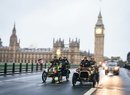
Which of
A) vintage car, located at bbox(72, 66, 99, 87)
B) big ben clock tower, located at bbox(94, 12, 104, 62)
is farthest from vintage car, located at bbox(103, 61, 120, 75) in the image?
big ben clock tower, located at bbox(94, 12, 104, 62)

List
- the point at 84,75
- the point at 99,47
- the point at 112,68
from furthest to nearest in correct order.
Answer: the point at 99,47
the point at 112,68
the point at 84,75

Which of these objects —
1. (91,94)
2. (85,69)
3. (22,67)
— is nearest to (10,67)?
(22,67)

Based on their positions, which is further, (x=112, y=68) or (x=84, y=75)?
(x=112, y=68)

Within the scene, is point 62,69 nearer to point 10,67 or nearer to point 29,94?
point 29,94

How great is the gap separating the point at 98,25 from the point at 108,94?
181 metres

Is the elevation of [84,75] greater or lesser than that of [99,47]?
lesser

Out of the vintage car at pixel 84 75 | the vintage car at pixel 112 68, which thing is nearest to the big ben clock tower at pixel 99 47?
the vintage car at pixel 112 68

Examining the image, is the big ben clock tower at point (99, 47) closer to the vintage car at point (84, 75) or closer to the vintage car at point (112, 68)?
the vintage car at point (112, 68)

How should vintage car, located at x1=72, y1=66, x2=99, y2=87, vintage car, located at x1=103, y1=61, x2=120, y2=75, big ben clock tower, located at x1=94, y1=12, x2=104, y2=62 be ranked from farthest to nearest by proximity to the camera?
big ben clock tower, located at x1=94, y1=12, x2=104, y2=62 < vintage car, located at x1=103, y1=61, x2=120, y2=75 < vintage car, located at x1=72, y1=66, x2=99, y2=87

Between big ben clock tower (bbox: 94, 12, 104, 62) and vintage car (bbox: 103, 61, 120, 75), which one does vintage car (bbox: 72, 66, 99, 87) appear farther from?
big ben clock tower (bbox: 94, 12, 104, 62)

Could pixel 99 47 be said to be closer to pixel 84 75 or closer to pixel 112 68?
pixel 112 68

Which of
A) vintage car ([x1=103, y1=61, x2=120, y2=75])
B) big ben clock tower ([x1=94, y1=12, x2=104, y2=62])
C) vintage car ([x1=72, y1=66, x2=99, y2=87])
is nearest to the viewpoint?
vintage car ([x1=72, y1=66, x2=99, y2=87])

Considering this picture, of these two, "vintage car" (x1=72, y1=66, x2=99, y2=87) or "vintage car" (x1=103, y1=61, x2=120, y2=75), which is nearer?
"vintage car" (x1=72, y1=66, x2=99, y2=87)

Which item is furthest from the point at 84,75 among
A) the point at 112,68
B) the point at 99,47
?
the point at 99,47
